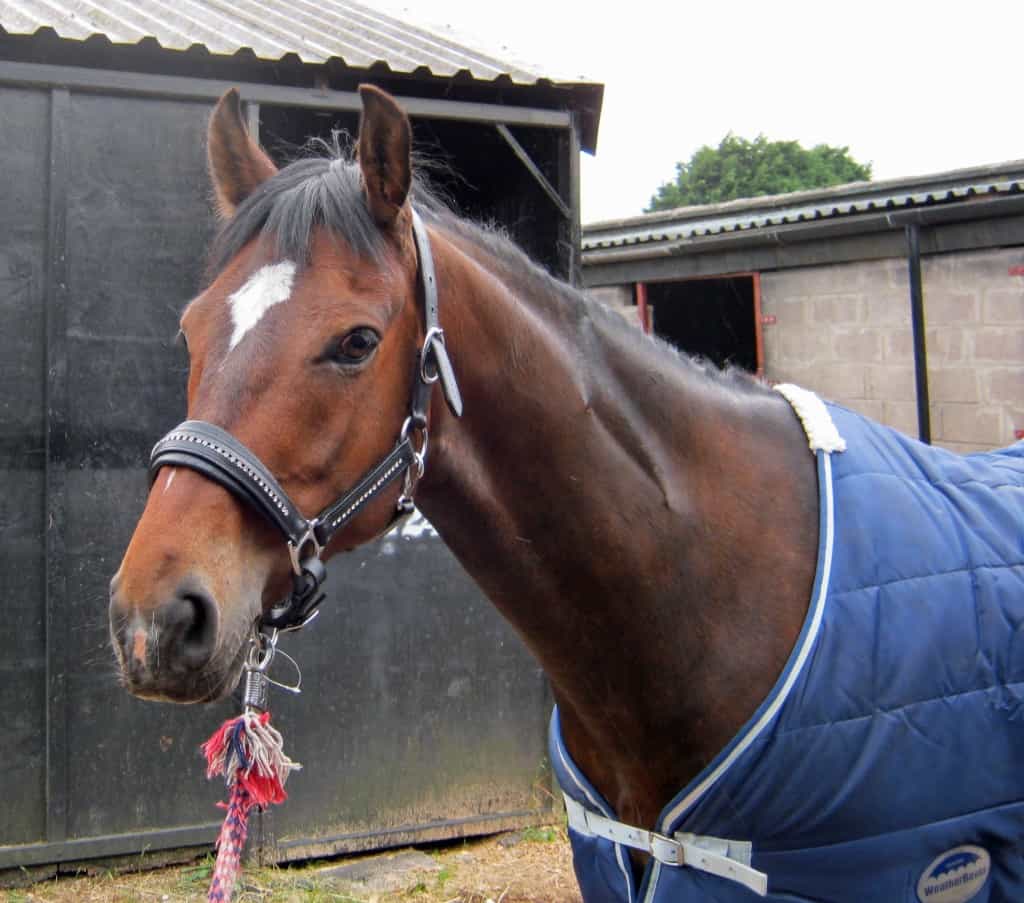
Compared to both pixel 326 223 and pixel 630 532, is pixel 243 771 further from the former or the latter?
pixel 326 223

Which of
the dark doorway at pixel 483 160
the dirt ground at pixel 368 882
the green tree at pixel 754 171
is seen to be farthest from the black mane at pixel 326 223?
the green tree at pixel 754 171

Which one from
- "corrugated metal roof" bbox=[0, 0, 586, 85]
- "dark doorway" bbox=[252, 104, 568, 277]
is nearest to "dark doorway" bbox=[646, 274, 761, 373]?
"dark doorway" bbox=[252, 104, 568, 277]

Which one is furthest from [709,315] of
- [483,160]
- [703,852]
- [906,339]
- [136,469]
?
[703,852]

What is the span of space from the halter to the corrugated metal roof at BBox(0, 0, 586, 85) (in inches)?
97.8

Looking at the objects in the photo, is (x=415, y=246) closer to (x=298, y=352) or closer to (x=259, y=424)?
(x=298, y=352)

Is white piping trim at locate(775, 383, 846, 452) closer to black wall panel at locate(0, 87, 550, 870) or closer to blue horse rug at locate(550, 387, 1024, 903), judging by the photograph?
blue horse rug at locate(550, 387, 1024, 903)

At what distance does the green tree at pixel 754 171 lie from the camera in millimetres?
25375

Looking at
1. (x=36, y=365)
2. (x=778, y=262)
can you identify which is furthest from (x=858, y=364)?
(x=36, y=365)

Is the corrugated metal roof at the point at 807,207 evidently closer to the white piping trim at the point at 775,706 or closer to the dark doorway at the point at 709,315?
the dark doorway at the point at 709,315

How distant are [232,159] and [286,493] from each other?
2.63 ft

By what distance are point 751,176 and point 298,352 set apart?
26.4 meters

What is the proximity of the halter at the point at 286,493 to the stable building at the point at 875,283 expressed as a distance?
192 inches

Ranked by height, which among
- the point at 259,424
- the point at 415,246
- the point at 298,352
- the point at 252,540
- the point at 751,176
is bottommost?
the point at 252,540

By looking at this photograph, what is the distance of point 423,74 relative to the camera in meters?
3.85
